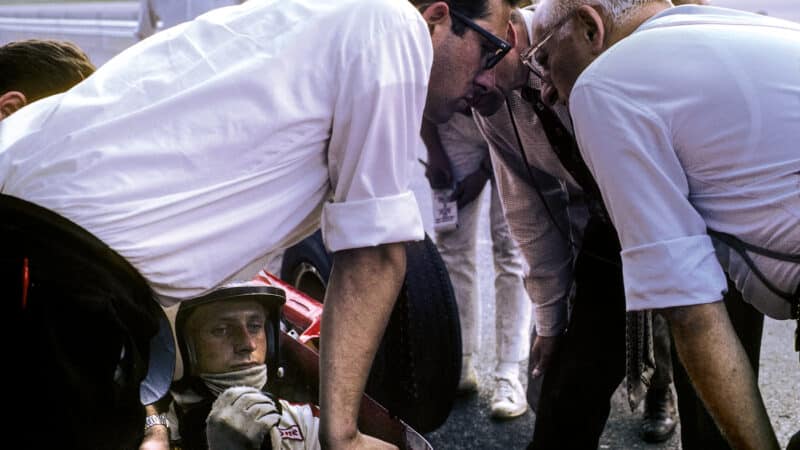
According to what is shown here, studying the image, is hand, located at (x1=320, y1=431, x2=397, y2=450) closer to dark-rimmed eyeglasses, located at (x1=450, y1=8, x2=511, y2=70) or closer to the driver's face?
dark-rimmed eyeglasses, located at (x1=450, y1=8, x2=511, y2=70)

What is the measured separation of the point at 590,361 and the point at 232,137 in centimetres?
127

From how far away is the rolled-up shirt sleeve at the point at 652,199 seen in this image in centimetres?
154

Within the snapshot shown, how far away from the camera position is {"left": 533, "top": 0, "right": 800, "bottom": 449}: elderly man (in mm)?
1542

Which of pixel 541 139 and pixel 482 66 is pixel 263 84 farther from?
pixel 541 139

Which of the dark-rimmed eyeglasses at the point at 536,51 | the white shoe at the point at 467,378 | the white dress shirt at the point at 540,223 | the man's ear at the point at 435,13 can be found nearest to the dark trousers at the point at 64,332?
the man's ear at the point at 435,13

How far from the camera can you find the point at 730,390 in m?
1.54

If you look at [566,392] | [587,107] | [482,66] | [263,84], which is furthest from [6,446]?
[566,392]

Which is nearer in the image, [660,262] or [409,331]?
[660,262]

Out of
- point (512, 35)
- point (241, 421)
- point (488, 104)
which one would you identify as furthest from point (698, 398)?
point (241, 421)

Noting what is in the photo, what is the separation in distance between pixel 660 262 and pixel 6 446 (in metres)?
1.04

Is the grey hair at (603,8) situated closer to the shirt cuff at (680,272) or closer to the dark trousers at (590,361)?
the shirt cuff at (680,272)

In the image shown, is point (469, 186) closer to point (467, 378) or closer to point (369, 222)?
point (467, 378)

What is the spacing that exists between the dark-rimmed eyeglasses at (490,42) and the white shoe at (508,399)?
5.05 ft

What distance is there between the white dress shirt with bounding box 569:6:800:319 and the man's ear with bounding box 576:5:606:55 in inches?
9.6
